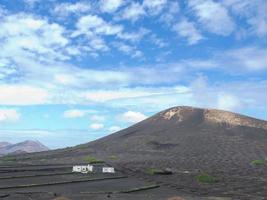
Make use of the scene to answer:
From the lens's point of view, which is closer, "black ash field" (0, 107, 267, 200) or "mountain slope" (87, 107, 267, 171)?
"black ash field" (0, 107, 267, 200)

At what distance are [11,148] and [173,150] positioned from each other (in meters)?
120

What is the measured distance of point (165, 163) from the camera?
54594mm

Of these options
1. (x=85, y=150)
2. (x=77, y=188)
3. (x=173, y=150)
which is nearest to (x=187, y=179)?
(x=77, y=188)

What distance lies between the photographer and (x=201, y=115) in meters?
96.6

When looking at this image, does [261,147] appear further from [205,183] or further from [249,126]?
[205,183]

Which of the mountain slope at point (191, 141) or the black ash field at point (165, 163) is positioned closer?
the black ash field at point (165, 163)

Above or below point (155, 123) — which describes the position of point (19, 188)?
below

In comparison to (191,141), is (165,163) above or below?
below

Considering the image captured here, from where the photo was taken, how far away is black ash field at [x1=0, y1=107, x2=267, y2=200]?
27062mm

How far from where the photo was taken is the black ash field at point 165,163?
27.1 m

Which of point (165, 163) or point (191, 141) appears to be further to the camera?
point (191, 141)

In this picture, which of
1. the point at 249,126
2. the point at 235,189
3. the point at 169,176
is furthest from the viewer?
the point at 249,126

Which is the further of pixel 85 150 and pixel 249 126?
pixel 249 126

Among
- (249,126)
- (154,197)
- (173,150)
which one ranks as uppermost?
(249,126)
